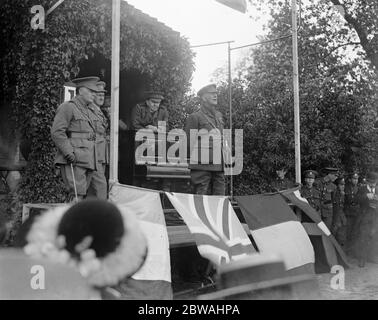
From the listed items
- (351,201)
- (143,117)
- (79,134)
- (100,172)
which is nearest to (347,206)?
(351,201)

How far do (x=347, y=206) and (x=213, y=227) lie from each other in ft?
15.5

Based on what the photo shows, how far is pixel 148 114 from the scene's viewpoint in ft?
23.5

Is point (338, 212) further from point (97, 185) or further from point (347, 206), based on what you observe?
point (97, 185)

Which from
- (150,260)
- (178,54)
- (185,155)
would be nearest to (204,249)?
(150,260)

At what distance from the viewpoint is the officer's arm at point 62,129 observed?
4457 millimetres

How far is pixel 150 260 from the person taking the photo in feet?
11.2

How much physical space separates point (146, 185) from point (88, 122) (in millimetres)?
2297

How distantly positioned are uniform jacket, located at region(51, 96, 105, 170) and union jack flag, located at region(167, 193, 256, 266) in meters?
1.27

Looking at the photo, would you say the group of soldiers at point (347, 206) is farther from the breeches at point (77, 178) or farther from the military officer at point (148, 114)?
the breeches at point (77, 178)

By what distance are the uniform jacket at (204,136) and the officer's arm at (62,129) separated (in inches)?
58.6

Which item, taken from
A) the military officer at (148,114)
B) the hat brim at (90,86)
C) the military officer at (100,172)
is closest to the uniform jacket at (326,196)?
the military officer at (148,114)

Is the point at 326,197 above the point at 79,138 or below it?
below

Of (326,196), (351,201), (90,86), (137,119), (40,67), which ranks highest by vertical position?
(40,67)

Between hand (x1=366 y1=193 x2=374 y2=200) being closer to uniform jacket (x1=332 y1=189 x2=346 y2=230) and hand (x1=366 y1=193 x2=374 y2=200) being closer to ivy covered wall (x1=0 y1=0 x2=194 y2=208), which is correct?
uniform jacket (x1=332 y1=189 x2=346 y2=230)
